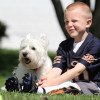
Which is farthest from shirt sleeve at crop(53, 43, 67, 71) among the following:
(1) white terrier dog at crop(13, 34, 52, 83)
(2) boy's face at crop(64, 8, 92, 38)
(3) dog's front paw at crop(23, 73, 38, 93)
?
(3) dog's front paw at crop(23, 73, 38, 93)

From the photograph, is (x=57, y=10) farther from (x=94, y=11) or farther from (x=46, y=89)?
(x=46, y=89)

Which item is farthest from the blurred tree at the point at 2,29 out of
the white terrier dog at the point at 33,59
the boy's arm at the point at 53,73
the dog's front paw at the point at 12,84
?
the dog's front paw at the point at 12,84

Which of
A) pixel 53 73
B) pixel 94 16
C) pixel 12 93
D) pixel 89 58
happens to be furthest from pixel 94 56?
pixel 94 16

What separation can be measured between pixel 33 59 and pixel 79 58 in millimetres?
1050

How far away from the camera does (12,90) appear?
711 centimetres

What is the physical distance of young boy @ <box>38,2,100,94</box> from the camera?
745 centimetres

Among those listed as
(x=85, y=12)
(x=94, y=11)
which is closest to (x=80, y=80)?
(x=85, y=12)

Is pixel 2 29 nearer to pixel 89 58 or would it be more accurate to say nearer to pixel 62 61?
pixel 62 61

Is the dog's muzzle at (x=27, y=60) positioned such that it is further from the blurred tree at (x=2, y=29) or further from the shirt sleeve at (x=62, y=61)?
the blurred tree at (x=2, y=29)

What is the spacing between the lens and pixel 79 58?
760 centimetres

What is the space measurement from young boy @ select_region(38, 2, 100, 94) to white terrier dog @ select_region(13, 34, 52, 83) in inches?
25.9

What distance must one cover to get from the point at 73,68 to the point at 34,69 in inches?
45.9

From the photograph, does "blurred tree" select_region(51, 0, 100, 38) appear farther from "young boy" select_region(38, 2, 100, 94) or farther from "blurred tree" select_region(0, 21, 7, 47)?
"blurred tree" select_region(0, 21, 7, 47)

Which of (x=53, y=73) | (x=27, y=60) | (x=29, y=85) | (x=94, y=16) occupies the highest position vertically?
(x=94, y=16)
